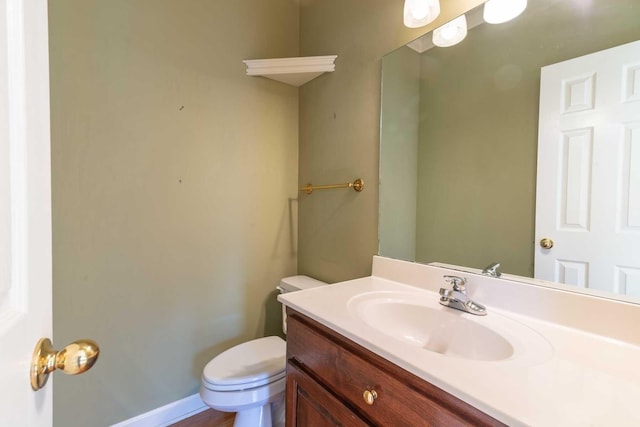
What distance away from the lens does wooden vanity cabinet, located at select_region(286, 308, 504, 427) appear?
0.55 metres

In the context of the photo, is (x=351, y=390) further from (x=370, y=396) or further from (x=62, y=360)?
(x=62, y=360)

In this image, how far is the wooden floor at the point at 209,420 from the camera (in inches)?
57.8

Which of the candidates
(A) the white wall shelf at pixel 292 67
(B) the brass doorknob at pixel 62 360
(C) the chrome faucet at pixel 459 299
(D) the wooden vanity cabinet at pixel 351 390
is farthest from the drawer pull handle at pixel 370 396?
(A) the white wall shelf at pixel 292 67

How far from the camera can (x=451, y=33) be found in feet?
3.61

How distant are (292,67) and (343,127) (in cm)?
44

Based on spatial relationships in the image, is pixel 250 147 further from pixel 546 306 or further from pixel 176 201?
pixel 546 306

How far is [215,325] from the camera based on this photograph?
1.58m

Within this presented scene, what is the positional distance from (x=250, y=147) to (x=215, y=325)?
105 centimetres

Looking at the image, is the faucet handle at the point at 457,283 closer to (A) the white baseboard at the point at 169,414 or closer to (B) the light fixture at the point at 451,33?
(B) the light fixture at the point at 451,33

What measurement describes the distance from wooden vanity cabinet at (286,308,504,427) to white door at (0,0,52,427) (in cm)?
60

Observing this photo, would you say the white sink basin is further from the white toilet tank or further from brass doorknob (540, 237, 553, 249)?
the white toilet tank

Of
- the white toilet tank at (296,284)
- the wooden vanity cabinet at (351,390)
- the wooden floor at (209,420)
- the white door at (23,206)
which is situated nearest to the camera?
the white door at (23,206)

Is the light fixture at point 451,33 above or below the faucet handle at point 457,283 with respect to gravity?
above

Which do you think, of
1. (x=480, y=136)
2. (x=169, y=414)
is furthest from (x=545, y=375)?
(x=169, y=414)
